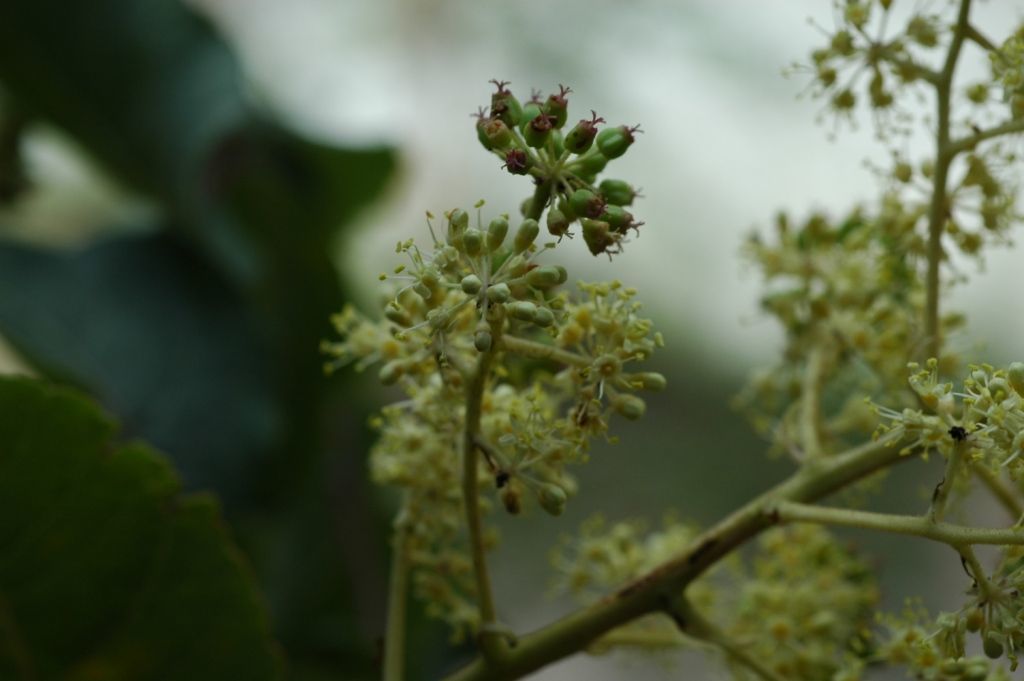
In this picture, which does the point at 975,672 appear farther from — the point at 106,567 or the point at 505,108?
the point at 106,567

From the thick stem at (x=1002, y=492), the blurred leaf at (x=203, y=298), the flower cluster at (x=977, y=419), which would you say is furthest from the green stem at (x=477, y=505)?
the blurred leaf at (x=203, y=298)

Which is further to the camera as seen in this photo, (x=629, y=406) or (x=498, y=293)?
(x=629, y=406)

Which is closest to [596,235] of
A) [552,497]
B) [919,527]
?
[552,497]

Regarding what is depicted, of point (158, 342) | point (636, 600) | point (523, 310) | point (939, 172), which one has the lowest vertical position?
point (636, 600)

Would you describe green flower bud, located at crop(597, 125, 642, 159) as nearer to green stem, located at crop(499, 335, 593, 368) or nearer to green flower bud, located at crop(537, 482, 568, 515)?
green stem, located at crop(499, 335, 593, 368)

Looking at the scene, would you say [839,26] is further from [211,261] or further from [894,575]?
[894,575]

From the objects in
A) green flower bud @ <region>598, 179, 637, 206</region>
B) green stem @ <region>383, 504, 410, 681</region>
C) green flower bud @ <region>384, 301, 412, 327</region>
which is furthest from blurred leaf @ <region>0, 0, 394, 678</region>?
green flower bud @ <region>598, 179, 637, 206</region>

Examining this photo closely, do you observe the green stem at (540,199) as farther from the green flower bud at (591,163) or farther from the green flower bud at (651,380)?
the green flower bud at (651,380)
